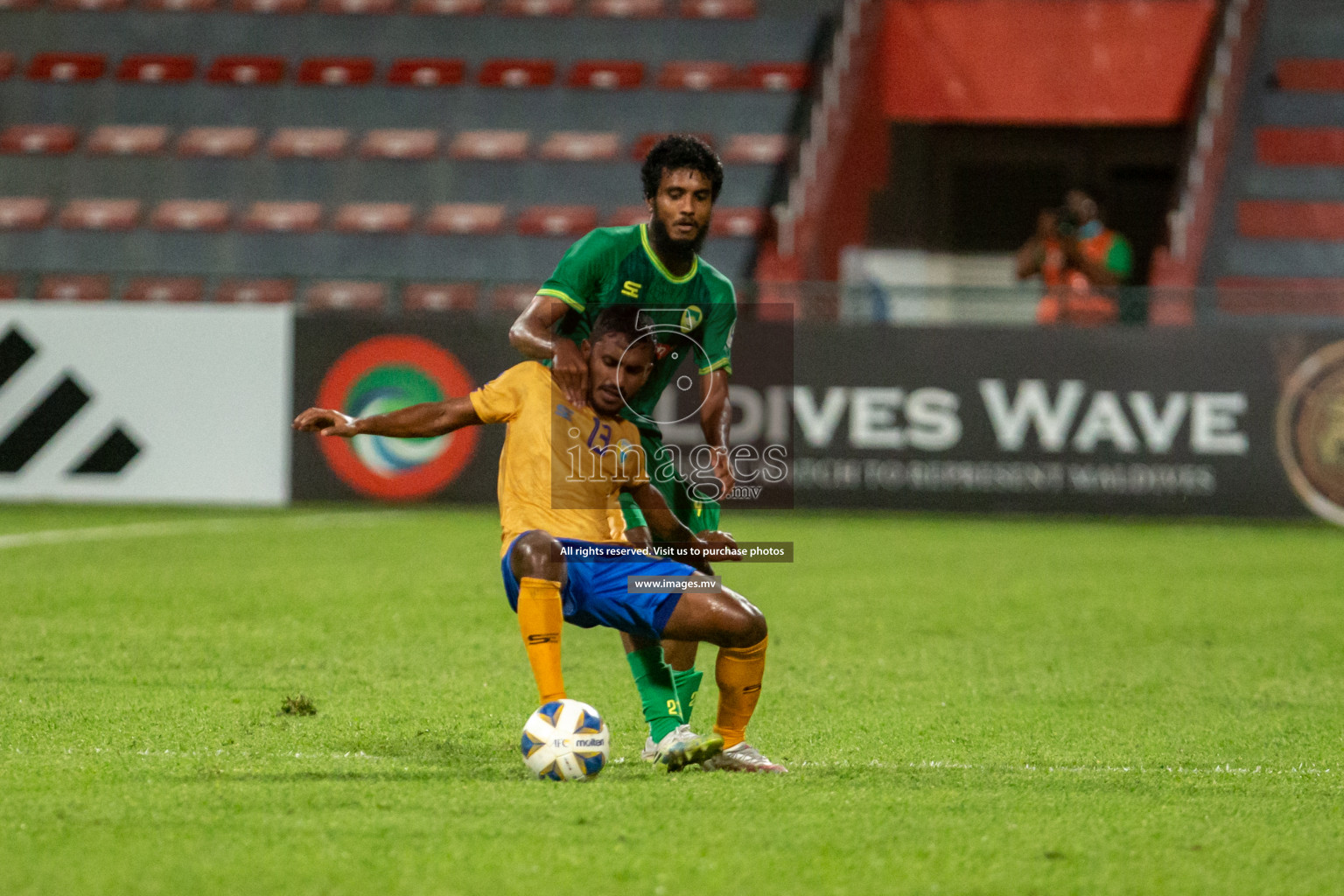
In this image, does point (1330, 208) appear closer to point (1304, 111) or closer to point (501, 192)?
point (1304, 111)

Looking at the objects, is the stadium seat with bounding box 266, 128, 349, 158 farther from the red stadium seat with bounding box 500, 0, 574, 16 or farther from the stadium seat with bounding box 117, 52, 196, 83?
the red stadium seat with bounding box 500, 0, 574, 16

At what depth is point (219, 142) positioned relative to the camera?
63.9 feet

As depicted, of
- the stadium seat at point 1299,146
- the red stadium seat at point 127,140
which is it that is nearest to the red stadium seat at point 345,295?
the red stadium seat at point 127,140

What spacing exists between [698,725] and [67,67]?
1683cm

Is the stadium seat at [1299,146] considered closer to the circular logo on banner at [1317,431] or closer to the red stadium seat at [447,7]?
the circular logo on banner at [1317,431]

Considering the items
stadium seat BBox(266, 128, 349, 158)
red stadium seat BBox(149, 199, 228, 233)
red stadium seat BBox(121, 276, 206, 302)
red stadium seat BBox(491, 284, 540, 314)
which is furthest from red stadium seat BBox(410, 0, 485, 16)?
red stadium seat BBox(491, 284, 540, 314)

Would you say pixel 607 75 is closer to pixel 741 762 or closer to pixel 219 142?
pixel 219 142

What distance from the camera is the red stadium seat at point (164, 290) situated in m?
14.8

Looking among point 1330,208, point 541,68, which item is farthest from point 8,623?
point 1330,208

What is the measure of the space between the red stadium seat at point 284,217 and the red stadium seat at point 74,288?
3664mm

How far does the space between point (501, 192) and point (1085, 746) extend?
47.4ft

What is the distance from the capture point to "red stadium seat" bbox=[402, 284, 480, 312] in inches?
578

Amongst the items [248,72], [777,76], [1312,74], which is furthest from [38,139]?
[1312,74]

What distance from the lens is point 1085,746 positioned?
5.54 metres
